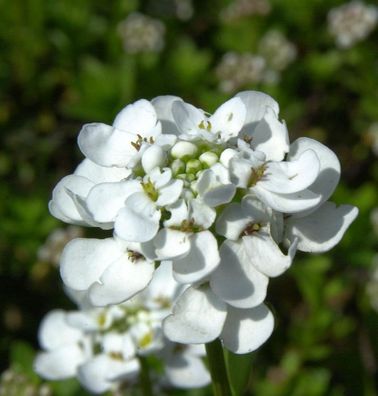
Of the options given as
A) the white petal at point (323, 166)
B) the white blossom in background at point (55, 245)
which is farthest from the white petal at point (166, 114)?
the white blossom in background at point (55, 245)

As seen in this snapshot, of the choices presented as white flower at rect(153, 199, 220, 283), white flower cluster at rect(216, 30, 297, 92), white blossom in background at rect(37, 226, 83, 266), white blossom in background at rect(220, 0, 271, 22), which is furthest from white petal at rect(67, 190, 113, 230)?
white blossom in background at rect(220, 0, 271, 22)

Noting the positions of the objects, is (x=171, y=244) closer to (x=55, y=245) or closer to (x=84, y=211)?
(x=84, y=211)

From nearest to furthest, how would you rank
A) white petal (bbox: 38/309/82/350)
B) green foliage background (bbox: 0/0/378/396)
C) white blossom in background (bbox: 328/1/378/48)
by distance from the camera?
white petal (bbox: 38/309/82/350) < green foliage background (bbox: 0/0/378/396) < white blossom in background (bbox: 328/1/378/48)

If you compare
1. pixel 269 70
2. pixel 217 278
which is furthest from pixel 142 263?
pixel 269 70

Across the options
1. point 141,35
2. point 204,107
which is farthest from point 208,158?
point 141,35

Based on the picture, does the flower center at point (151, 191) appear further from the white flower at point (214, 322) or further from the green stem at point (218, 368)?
the green stem at point (218, 368)

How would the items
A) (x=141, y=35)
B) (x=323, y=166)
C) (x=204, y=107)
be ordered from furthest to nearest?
(x=141, y=35) < (x=204, y=107) < (x=323, y=166)

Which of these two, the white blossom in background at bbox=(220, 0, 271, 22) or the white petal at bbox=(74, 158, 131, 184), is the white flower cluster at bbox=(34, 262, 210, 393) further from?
the white blossom in background at bbox=(220, 0, 271, 22)
